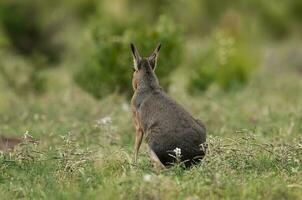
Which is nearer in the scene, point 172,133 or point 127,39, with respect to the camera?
point 172,133

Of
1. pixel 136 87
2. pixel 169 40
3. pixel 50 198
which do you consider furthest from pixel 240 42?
pixel 50 198

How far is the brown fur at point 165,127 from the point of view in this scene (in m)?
7.60

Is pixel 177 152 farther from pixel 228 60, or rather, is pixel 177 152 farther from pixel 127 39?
pixel 228 60

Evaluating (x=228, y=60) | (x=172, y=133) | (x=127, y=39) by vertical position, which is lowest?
(x=172, y=133)

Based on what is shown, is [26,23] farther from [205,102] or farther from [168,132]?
[168,132]

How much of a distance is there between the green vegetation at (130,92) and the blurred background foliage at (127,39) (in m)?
0.03

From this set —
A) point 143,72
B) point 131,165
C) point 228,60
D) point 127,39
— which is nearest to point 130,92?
point 127,39

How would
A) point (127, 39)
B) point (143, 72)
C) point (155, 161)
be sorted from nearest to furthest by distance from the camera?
point (155, 161)
point (143, 72)
point (127, 39)

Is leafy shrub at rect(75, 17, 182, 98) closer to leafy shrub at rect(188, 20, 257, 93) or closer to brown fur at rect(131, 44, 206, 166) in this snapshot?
leafy shrub at rect(188, 20, 257, 93)

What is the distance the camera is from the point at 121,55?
13797 mm

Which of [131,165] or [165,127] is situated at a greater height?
[165,127]

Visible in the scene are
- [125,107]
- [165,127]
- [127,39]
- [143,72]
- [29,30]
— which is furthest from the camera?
[29,30]

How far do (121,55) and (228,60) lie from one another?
343 centimetres

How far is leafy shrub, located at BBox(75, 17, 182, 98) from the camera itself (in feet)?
44.8
